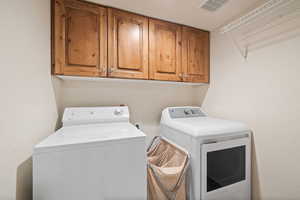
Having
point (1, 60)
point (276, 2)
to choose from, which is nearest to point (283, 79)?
point (276, 2)

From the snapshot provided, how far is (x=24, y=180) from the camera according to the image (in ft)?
2.63

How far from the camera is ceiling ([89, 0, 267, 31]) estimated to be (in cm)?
125

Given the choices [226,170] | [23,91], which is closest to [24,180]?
[23,91]

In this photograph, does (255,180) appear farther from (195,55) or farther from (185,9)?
(185,9)

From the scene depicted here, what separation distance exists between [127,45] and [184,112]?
1109mm

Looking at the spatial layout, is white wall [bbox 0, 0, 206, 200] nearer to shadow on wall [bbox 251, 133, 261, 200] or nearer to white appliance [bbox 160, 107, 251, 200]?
white appliance [bbox 160, 107, 251, 200]

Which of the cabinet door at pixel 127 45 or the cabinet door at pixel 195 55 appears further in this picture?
the cabinet door at pixel 195 55

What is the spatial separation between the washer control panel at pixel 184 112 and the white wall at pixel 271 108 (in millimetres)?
390

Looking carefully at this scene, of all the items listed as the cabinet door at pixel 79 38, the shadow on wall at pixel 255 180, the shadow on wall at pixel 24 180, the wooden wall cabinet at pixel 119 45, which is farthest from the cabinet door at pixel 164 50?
the shadow on wall at pixel 24 180

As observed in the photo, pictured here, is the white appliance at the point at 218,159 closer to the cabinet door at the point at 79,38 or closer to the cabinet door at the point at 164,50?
the cabinet door at the point at 164,50

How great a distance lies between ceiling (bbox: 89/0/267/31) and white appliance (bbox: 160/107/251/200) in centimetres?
120

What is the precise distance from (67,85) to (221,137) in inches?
67.9

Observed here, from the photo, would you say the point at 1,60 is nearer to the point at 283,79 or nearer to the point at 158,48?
the point at 158,48

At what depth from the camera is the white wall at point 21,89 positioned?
0.64 meters
